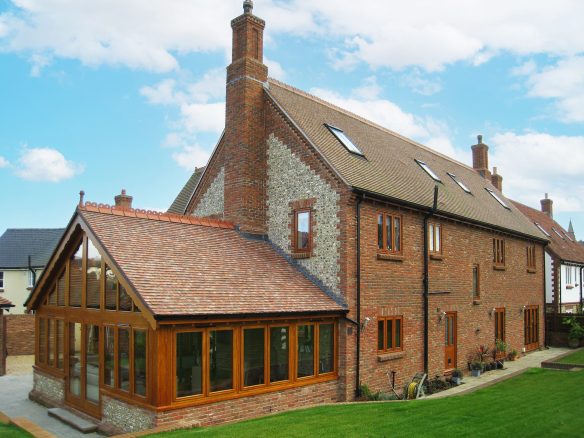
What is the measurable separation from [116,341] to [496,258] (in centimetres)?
1691

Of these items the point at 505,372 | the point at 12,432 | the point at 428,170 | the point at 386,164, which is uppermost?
the point at 428,170

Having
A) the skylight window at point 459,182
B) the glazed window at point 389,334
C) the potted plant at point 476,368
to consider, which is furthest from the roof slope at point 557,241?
the glazed window at point 389,334

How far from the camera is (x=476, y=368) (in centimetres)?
2078

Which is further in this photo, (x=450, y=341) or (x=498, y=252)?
(x=498, y=252)

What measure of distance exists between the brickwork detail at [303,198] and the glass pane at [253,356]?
10.0 ft

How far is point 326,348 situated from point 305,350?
0.80 metres

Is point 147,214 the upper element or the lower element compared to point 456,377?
upper

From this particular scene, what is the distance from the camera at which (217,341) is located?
12469mm

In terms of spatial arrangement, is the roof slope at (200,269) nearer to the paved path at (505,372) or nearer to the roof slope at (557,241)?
the paved path at (505,372)

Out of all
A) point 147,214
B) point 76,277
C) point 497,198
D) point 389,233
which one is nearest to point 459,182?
point 497,198

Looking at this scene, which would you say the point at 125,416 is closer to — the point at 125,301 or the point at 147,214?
the point at 125,301

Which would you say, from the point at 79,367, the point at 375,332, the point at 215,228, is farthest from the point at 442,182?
the point at 79,367

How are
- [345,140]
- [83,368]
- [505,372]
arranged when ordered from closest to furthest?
[83,368] < [345,140] < [505,372]

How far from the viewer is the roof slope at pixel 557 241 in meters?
34.3
